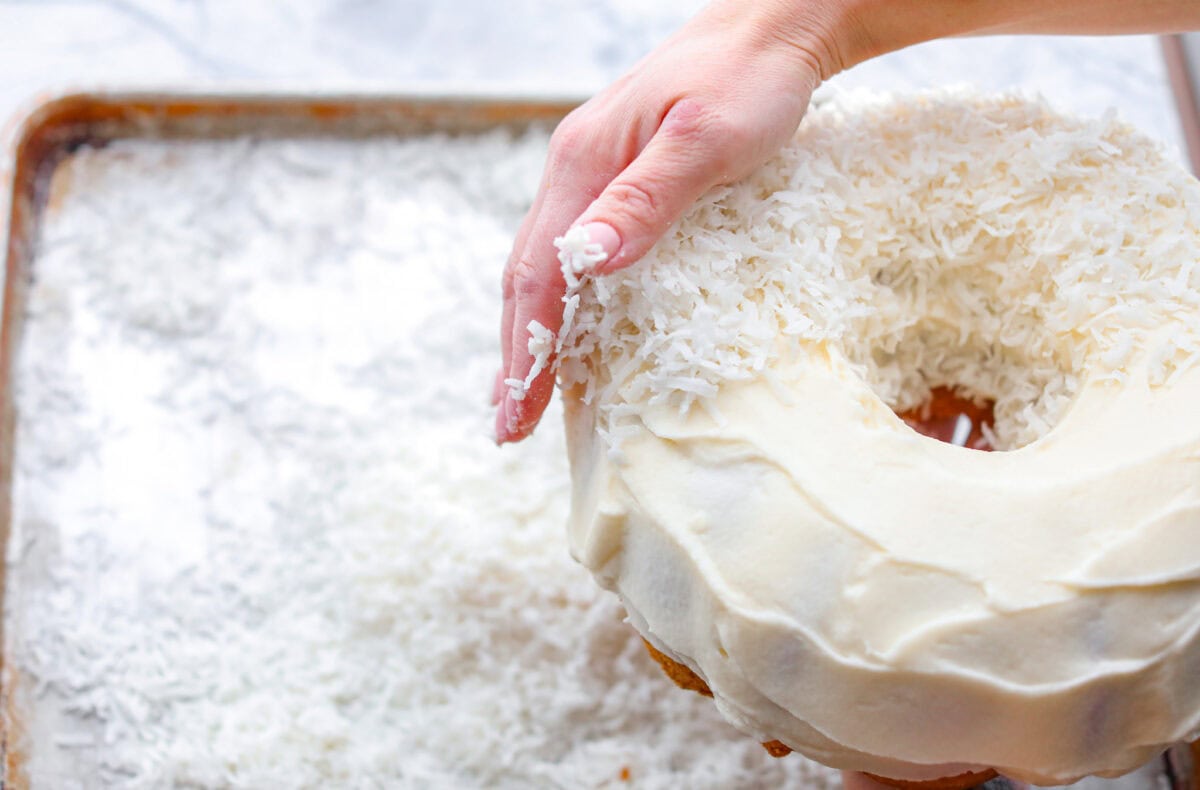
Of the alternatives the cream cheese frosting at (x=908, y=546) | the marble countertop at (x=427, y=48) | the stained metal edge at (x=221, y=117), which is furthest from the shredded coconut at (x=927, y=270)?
the marble countertop at (x=427, y=48)

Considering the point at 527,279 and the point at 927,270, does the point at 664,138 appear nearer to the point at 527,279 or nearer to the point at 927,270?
the point at 527,279

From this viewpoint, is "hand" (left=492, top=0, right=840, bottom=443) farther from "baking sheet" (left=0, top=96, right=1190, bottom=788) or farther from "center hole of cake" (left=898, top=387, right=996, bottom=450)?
"baking sheet" (left=0, top=96, right=1190, bottom=788)

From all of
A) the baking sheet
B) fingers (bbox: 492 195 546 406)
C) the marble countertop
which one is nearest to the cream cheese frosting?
fingers (bbox: 492 195 546 406)

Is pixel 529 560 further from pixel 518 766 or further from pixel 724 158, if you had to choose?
pixel 724 158

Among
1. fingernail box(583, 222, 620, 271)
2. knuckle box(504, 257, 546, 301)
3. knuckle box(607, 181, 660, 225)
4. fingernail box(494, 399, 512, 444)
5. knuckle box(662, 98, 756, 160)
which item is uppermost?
knuckle box(662, 98, 756, 160)

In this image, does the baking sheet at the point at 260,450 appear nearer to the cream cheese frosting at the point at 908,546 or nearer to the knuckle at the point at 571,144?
the cream cheese frosting at the point at 908,546

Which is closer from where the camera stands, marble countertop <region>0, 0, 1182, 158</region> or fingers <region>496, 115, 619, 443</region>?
fingers <region>496, 115, 619, 443</region>

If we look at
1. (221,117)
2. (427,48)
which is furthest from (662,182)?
(427,48)

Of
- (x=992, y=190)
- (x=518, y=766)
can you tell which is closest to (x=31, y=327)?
(x=518, y=766)
